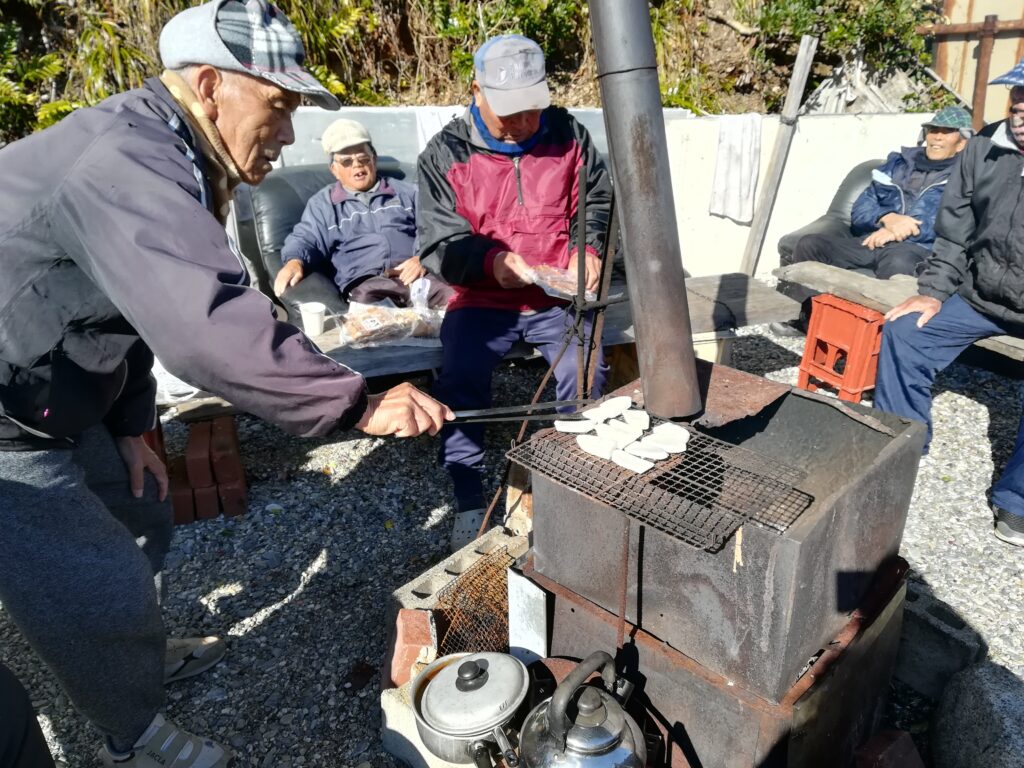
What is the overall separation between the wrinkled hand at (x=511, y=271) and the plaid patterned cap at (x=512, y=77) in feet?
2.11

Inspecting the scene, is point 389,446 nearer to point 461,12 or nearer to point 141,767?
point 141,767

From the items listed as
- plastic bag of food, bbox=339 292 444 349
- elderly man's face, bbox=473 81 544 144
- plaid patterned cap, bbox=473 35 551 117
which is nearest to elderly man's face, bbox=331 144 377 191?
plastic bag of food, bbox=339 292 444 349

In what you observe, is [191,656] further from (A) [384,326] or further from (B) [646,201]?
(B) [646,201]

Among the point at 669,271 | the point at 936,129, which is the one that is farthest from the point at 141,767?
the point at 936,129

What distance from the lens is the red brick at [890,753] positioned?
6.91 ft

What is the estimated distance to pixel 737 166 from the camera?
307 inches

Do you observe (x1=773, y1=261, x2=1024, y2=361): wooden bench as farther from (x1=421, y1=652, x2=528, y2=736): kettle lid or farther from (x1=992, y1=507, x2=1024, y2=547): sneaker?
(x1=421, y1=652, x2=528, y2=736): kettle lid

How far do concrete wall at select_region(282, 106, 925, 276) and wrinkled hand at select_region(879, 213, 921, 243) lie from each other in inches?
80.3

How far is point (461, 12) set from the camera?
30.4ft

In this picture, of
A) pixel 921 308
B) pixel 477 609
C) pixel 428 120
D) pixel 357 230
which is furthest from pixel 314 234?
pixel 921 308

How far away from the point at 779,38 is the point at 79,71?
9.45 metres

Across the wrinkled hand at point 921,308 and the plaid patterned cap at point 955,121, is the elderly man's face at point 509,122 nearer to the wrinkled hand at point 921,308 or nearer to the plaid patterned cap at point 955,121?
the wrinkled hand at point 921,308

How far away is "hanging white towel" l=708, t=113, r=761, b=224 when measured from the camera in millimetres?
7642

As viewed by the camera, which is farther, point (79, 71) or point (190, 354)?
point (79, 71)
